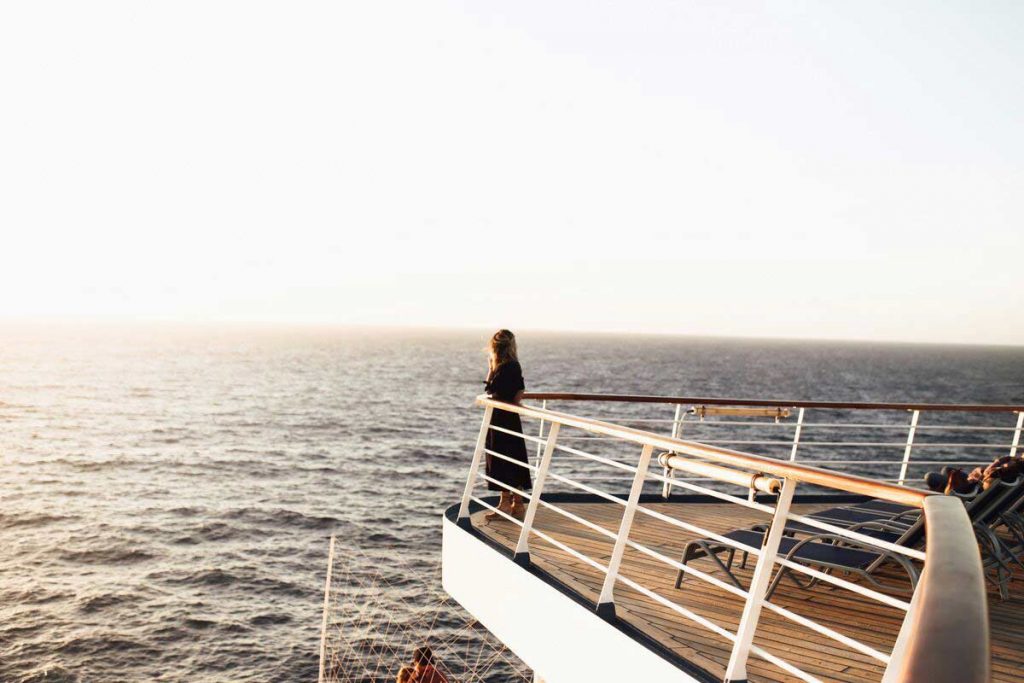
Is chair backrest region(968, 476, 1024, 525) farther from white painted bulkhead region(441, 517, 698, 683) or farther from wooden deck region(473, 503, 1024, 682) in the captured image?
white painted bulkhead region(441, 517, 698, 683)

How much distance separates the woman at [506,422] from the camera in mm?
7043

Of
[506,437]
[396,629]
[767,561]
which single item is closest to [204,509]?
[396,629]

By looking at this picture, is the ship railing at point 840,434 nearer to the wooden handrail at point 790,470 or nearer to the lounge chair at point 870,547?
the lounge chair at point 870,547

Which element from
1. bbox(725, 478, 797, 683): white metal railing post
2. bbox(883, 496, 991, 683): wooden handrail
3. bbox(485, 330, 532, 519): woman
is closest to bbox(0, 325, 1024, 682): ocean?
bbox(485, 330, 532, 519): woman

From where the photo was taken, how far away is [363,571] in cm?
2289

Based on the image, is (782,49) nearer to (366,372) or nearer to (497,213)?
(497,213)

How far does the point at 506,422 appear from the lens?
7.27 metres

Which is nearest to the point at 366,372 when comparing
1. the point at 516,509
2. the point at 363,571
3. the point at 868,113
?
the point at 363,571

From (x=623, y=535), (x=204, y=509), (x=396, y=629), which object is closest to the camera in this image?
(x=623, y=535)

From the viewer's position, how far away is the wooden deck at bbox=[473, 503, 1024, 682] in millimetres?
4137

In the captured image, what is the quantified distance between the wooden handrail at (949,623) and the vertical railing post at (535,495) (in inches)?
144

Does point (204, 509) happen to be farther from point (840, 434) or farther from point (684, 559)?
point (840, 434)

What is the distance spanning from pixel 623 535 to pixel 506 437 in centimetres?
329

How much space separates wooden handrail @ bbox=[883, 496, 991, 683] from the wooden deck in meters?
2.42
